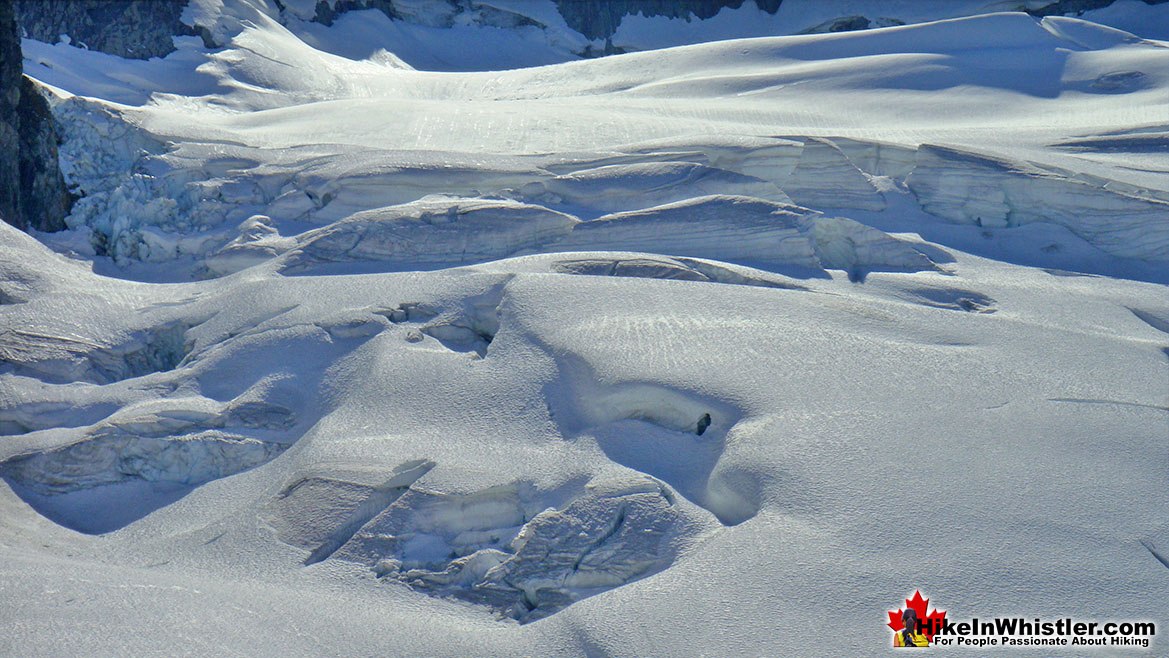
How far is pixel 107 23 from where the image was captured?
11.4 m

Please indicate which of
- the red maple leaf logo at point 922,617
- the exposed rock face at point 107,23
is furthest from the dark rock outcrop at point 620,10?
the red maple leaf logo at point 922,617

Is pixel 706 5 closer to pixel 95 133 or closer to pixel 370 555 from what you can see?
pixel 95 133

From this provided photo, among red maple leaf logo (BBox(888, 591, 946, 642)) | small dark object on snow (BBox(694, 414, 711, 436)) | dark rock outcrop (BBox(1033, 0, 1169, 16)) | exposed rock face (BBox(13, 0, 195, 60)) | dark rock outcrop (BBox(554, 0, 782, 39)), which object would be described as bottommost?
red maple leaf logo (BBox(888, 591, 946, 642))

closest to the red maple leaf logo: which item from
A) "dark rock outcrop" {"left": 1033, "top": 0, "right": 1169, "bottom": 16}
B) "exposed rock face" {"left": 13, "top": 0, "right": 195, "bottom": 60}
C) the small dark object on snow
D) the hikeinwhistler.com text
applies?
the hikeinwhistler.com text

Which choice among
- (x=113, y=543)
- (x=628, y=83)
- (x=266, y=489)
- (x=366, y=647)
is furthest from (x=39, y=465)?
(x=628, y=83)

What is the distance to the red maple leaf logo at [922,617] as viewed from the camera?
109 inches

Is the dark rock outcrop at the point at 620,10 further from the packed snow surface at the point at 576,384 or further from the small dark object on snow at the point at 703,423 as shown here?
the small dark object on snow at the point at 703,423

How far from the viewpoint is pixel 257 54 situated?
11.2 m

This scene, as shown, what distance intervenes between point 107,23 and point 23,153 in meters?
6.14

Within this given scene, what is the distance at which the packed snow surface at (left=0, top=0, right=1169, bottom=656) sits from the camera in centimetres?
298

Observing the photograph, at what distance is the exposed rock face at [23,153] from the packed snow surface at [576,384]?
16cm

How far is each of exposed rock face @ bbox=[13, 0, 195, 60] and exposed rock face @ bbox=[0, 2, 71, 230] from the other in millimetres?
5320

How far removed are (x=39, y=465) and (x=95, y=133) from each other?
3.36 metres

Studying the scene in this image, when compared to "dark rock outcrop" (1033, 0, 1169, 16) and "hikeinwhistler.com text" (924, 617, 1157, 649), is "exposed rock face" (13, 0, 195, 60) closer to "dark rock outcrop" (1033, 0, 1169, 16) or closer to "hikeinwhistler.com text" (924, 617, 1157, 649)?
"hikeinwhistler.com text" (924, 617, 1157, 649)
